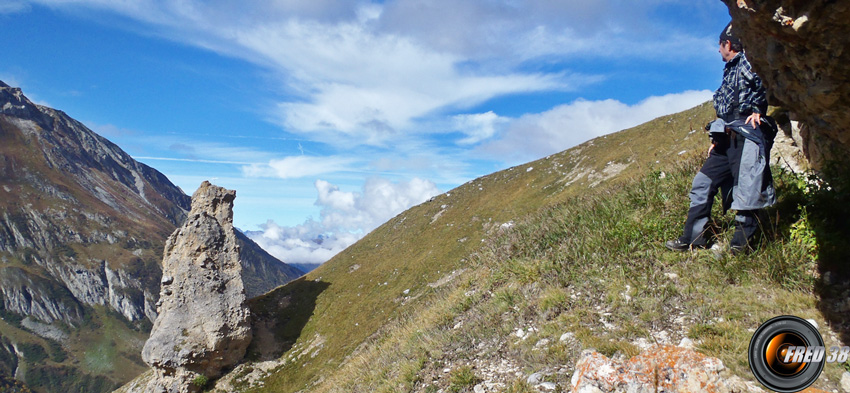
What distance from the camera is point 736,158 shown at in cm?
737

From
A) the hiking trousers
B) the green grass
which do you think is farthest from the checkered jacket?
the green grass

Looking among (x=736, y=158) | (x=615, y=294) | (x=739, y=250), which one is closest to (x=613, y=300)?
(x=615, y=294)

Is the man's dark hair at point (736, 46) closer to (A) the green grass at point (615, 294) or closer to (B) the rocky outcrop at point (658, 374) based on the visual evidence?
(A) the green grass at point (615, 294)

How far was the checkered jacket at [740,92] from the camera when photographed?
729 centimetres

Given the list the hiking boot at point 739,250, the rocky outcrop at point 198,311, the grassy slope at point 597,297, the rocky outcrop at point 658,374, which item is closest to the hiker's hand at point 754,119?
the grassy slope at point 597,297

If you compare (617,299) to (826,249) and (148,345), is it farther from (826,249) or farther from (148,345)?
(148,345)

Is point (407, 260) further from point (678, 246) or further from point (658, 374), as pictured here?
point (658, 374)

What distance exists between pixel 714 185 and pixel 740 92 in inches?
67.0

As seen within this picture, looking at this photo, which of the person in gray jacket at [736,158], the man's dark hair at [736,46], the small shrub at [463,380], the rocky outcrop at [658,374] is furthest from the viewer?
the man's dark hair at [736,46]

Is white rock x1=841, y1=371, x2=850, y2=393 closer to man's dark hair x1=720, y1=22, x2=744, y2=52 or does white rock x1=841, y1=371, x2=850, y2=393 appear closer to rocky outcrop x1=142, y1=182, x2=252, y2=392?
man's dark hair x1=720, y1=22, x2=744, y2=52

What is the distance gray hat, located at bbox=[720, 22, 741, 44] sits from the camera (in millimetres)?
7227

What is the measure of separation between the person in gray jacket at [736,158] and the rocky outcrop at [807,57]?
Answer: 0.39 metres

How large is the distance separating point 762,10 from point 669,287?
4.26m

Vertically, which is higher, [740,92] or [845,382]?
[740,92]
